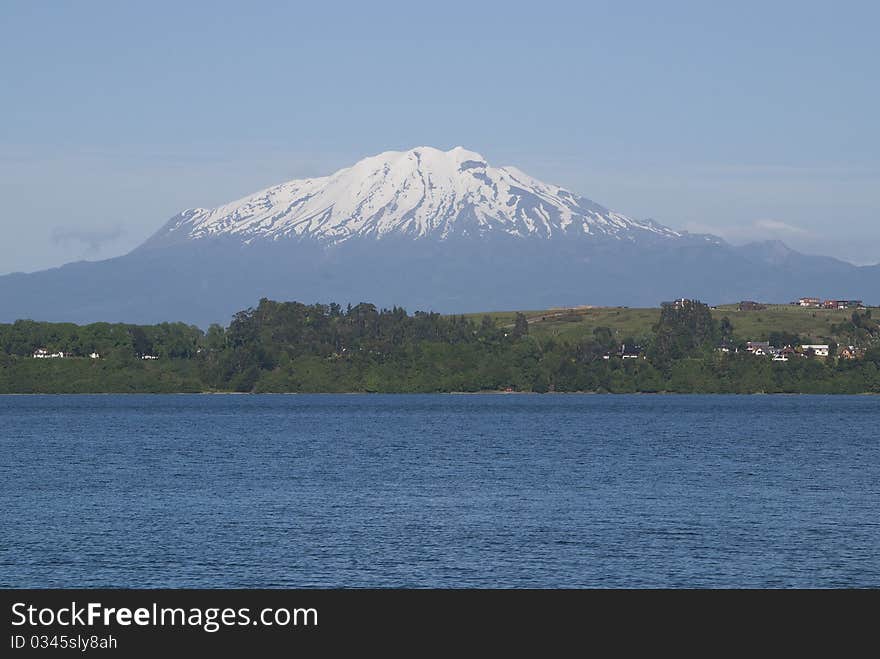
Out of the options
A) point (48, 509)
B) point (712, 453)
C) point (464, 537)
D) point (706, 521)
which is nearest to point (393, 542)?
point (464, 537)

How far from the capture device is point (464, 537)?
53.0 metres

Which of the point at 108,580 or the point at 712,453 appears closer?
the point at 108,580

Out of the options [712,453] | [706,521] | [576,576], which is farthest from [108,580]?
[712,453]

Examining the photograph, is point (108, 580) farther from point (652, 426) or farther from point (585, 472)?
point (652, 426)

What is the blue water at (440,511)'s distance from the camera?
45031mm

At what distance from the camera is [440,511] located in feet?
206

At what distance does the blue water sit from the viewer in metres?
45.0
